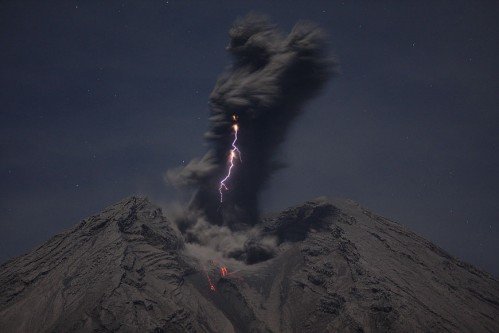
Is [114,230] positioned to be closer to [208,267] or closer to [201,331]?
[208,267]

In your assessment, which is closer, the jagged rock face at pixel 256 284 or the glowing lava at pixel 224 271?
the jagged rock face at pixel 256 284

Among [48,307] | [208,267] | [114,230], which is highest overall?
[114,230]

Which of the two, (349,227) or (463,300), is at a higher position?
(349,227)

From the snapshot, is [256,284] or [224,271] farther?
[224,271]

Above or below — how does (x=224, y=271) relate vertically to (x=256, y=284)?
above

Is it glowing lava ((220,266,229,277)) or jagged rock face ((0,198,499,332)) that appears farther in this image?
glowing lava ((220,266,229,277))

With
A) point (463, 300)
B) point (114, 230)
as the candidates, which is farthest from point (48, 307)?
point (463, 300)

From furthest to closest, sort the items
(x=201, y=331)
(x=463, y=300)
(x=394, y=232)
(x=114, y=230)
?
1. (x=394, y=232)
2. (x=114, y=230)
3. (x=463, y=300)
4. (x=201, y=331)

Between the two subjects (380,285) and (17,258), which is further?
(17,258)
